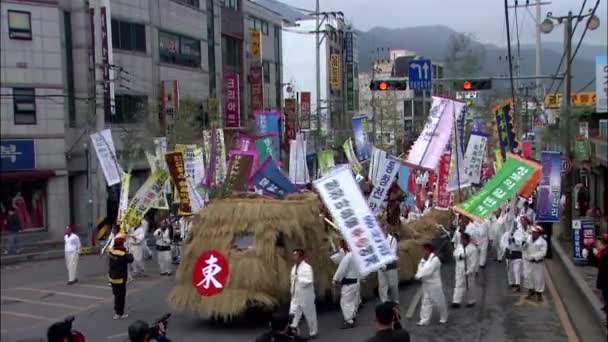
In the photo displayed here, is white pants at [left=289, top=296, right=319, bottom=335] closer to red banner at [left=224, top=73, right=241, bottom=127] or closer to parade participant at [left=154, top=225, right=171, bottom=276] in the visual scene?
parade participant at [left=154, top=225, right=171, bottom=276]

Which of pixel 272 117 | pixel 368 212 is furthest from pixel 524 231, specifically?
pixel 272 117

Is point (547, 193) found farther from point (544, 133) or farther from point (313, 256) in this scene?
point (544, 133)

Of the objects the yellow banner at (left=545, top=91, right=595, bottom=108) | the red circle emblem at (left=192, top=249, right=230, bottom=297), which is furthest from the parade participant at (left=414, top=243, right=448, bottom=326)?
the yellow banner at (left=545, top=91, right=595, bottom=108)

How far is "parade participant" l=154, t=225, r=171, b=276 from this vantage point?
18.1 meters

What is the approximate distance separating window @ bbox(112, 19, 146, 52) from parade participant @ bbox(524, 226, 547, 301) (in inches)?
747

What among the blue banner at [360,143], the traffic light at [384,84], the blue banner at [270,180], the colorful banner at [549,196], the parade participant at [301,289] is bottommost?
the parade participant at [301,289]

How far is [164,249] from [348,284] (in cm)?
730

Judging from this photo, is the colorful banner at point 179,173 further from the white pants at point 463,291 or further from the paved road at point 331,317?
the white pants at point 463,291

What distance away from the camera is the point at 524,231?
15.2 m

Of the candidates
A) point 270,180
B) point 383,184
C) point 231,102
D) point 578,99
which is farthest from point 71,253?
point 578,99

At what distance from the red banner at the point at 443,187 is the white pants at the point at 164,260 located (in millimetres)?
7213

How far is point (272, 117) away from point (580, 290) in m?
18.9

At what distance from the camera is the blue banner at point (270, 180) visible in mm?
14781

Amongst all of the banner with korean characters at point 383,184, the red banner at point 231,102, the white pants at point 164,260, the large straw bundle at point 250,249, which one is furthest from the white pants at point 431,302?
the red banner at point 231,102
